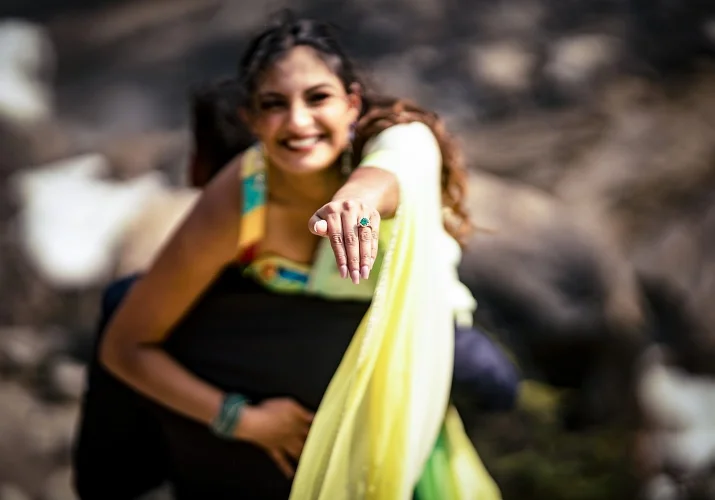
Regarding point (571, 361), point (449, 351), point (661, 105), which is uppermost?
point (661, 105)

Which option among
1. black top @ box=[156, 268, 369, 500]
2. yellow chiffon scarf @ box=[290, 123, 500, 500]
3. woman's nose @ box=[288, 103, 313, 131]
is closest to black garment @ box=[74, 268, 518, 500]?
black top @ box=[156, 268, 369, 500]

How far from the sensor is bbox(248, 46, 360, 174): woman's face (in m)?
0.97

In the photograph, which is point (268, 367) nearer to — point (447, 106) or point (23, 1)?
point (447, 106)

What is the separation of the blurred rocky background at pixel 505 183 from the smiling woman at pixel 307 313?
9.6 inches

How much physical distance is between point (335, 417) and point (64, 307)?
0.62 metres

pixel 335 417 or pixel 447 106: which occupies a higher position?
pixel 447 106

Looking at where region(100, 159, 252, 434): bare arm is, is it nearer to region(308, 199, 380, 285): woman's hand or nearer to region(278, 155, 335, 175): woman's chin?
region(278, 155, 335, 175): woman's chin

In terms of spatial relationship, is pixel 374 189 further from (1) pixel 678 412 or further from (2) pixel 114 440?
(1) pixel 678 412

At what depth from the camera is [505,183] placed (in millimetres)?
1358

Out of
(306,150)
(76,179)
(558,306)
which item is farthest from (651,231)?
(76,179)

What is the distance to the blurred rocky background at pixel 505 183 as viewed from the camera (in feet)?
4.30

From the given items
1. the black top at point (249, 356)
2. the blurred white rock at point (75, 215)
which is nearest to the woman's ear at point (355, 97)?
the black top at point (249, 356)

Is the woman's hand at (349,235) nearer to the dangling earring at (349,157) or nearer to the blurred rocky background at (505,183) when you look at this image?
the dangling earring at (349,157)

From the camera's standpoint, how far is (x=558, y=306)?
1320 mm
